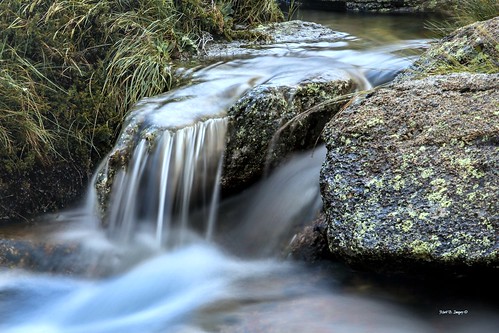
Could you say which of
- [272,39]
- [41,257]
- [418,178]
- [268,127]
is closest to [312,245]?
[418,178]

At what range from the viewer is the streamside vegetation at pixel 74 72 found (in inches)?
167

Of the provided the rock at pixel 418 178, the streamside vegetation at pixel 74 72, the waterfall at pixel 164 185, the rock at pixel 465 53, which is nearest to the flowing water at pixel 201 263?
the waterfall at pixel 164 185

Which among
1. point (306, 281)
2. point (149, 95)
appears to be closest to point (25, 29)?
point (149, 95)

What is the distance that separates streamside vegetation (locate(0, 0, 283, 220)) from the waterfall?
67 cm

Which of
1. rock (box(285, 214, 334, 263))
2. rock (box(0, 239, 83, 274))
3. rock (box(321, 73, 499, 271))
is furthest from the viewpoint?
rock (box(0, 239, 83, 274))

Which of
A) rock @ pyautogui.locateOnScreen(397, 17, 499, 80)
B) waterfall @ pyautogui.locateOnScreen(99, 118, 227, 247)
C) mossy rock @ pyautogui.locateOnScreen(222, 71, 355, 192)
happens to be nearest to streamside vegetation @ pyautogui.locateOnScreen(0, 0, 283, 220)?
waterfall @ pyautogui.locateOnScreen(99, 118, 227, 247)

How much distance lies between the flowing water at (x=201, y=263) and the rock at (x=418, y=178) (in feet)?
1.00

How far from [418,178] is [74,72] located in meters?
2.93

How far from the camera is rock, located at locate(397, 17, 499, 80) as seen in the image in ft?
12.6

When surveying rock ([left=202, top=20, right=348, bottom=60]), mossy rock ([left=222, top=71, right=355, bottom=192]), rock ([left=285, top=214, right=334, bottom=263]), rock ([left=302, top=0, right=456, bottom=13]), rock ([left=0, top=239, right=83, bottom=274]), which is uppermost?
rock ([left=302, top=0, right=456, bottom=13])

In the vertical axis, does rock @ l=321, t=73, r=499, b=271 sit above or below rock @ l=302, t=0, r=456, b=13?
below

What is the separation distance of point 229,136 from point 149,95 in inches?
36.3

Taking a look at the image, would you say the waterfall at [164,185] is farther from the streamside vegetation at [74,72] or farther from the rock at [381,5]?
the rock at [381,5]

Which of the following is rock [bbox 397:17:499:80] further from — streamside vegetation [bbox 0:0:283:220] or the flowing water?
streamside vegetation [bbox 0:0:283:220]
